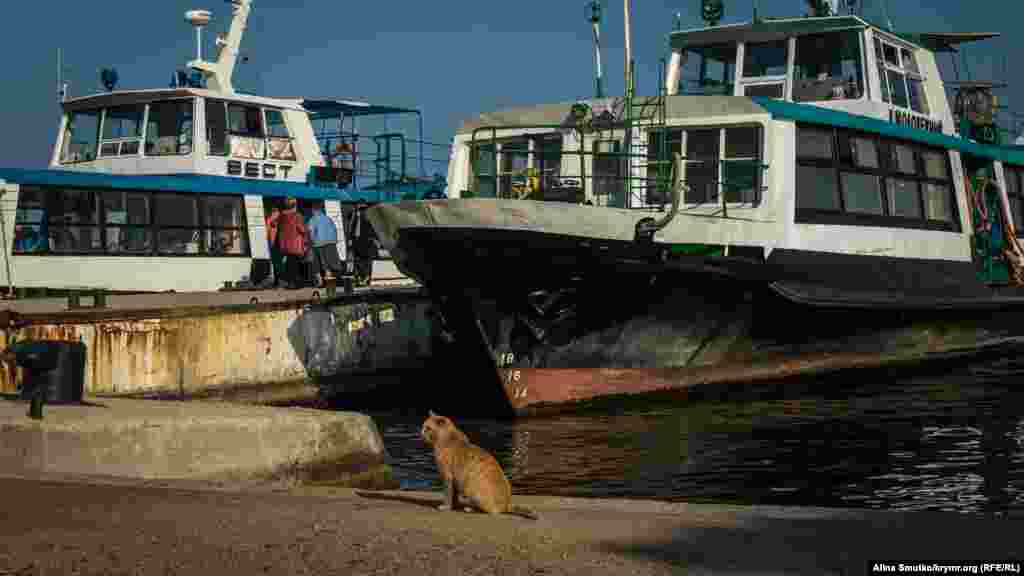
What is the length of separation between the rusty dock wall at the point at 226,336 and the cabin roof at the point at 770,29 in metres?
5.45

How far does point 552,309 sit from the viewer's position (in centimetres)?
1509

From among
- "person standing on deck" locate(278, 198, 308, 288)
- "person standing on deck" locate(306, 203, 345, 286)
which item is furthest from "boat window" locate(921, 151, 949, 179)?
"person standing on deck" locate(278, 198, 308, 288)

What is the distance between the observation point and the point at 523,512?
7062mm

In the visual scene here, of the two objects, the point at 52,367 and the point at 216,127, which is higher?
the point at 216,127

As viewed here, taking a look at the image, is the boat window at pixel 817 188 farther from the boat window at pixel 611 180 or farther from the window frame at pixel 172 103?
the window frame at pixel 172 103

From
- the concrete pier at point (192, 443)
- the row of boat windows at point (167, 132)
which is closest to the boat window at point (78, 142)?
the row of boat windows at point (167, 132)

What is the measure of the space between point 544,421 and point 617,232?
223 cm

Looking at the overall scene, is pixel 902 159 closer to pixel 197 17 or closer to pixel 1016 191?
pixel 1016 191

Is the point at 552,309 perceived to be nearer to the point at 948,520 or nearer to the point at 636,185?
the point at 636,185

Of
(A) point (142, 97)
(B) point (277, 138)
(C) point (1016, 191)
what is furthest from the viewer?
(B) point (277, 138)

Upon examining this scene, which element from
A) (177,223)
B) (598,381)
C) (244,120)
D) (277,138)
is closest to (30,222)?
(177,223)

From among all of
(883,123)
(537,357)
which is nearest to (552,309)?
(537,357)

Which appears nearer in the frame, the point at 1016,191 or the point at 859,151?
the point at 859,151

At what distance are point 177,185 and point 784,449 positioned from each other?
11403 mm
